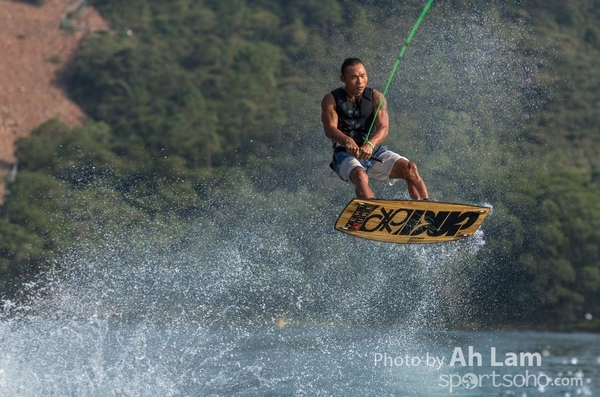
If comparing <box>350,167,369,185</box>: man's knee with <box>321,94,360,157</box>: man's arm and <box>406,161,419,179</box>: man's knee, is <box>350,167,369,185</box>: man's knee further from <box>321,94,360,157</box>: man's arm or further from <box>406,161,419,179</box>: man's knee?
<box>406,161,419,179</box>: man's knee

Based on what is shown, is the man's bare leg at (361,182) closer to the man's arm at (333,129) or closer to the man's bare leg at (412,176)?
the man's arm at (333,129)

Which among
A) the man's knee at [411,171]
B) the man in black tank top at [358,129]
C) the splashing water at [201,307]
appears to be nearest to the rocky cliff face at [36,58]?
the splashing water at [201,307]

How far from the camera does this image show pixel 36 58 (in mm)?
52000

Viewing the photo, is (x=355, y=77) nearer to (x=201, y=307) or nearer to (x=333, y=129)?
(x=333, y=129)

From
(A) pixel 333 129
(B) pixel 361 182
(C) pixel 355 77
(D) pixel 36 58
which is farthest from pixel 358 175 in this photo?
(D) pixel 36 58

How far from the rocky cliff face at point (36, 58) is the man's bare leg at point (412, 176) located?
34.4 metres

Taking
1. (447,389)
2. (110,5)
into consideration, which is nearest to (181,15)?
(110,5)

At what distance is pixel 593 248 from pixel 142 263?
1446cm

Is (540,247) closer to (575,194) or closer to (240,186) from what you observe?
(575,194)

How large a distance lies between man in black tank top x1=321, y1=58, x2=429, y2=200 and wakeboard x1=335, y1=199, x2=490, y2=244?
219 mm

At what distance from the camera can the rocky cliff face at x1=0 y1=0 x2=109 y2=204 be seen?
4691 cm

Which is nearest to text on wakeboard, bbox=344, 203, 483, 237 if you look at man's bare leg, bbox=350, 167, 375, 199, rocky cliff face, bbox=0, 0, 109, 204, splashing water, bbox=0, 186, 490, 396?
man's bare leg, bbox=350, 167, 375, 199

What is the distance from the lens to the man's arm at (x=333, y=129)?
10461 mm

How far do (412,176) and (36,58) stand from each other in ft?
144
